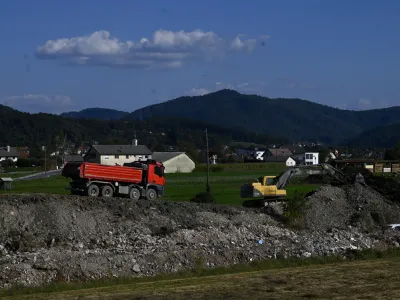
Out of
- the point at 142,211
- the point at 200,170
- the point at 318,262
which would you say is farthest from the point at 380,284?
the point at 200,170

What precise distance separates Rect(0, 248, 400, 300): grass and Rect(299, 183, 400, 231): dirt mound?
8.69 meters

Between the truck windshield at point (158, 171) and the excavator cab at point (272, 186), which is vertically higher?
the truck windshield at point (158, 171)

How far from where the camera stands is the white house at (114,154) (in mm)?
134000

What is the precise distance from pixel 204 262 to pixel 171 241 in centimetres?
219

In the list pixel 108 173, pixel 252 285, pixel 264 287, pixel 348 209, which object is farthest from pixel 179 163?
pixel 264 287

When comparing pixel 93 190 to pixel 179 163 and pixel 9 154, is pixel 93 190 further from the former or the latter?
pixel 9 154

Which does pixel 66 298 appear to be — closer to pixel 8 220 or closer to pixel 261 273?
pixel 261 273

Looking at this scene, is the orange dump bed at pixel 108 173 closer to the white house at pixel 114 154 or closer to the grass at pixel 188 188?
the grass at pixel 188 188

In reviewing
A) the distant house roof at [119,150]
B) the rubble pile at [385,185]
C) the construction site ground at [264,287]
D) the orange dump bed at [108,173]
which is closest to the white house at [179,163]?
the distant house roof at [119,150]

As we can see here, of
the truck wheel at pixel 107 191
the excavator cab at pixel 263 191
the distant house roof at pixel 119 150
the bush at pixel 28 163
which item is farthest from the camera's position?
the bush at pixel 28 163

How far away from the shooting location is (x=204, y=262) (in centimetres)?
2442

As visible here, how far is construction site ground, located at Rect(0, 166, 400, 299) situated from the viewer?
22562 millimetres

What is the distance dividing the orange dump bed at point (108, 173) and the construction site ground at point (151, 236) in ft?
18.5

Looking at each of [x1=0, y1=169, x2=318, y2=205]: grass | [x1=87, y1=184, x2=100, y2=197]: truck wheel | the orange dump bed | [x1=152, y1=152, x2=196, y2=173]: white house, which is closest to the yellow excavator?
[x1=0, y1=169, x2=318, y2=205]: grass
